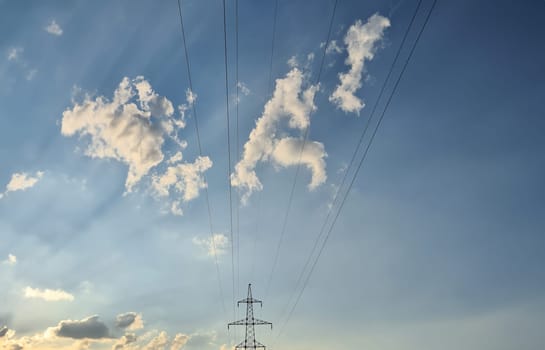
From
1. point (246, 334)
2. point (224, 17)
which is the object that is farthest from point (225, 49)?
point (246, 334)

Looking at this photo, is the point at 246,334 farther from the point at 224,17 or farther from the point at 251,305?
the point at 224,17

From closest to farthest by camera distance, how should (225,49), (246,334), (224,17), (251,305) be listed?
1. (224,17)
2. (225,49)
3. (246,334)
4. (251,305)

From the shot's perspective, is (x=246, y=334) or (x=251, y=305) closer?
(x=246, y=334)

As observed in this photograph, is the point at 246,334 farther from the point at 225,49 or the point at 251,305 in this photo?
the point at 225,49

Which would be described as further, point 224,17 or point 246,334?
point 246,334

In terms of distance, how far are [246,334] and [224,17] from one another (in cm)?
7262

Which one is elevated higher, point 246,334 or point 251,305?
point 251,305

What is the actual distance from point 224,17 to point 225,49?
9.26 feet

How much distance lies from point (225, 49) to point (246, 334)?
230ft

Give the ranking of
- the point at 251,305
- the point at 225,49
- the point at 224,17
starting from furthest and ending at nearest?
the point at 251,305
the point at 225,49
the point at 224,17

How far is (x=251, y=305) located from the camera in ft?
265

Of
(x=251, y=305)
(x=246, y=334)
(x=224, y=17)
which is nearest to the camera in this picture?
(x=224, y=17)

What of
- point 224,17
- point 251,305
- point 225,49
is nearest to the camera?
point 224,17

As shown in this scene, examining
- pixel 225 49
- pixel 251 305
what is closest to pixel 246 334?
pixel 251 305
